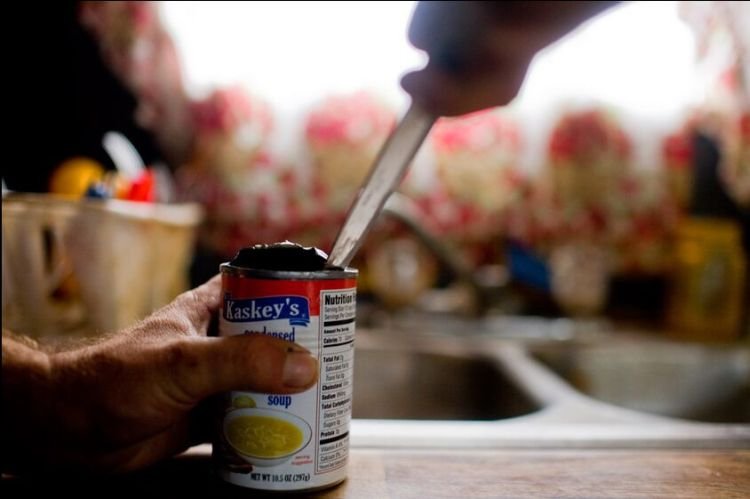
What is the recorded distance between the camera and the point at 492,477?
52 centimetres

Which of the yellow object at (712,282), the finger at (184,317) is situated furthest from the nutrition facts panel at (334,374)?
the yellow object at (712,282)

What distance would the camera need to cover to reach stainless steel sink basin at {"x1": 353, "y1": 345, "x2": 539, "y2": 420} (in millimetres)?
1164

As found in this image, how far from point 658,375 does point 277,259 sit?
3.26 feet

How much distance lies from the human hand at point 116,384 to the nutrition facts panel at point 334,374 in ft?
0.07

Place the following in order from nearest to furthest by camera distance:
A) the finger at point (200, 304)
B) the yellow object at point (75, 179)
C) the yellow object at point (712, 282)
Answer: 1. the finger at point (200, 304)
2. the yellow object at point (75, 179)
3. the yellow object at point (712, 282)

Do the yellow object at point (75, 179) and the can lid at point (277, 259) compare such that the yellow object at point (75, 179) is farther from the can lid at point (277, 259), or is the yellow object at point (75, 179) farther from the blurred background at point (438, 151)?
the can lid at point (277, 259)

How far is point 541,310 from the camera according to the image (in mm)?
1514

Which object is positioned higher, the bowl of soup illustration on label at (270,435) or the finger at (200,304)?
the finger at (200,304)

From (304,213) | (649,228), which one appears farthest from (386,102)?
(649,228)

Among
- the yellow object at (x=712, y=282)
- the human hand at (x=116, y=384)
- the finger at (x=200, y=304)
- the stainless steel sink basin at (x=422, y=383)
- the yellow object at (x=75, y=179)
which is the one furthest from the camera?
the yellow object at (x=712, y=282)

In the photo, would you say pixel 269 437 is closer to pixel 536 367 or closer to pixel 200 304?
pixel 200 304

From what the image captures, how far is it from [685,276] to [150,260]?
110cm

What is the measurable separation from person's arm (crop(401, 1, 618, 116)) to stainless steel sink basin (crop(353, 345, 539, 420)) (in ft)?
2.15

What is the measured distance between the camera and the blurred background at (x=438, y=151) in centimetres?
139
